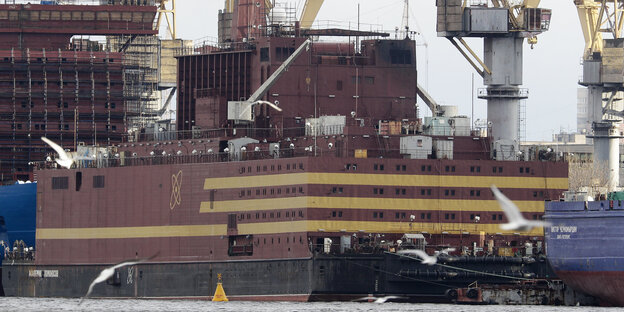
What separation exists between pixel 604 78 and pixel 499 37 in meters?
41.9

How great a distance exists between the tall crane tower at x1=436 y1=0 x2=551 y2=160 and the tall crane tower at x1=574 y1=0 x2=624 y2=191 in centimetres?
3952

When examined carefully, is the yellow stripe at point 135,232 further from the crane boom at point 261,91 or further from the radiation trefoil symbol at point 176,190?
the crane boom at point 261,91

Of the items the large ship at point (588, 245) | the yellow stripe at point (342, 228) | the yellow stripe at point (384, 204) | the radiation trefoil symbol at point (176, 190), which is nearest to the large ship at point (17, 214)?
the radiation trefoil symbol at point (176, 190)

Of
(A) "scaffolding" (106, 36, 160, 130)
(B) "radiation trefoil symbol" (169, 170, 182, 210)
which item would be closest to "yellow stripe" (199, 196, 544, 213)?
(B) "radiation trefoil symbol" (169, 170, 182, 210)

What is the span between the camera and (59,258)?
4648 inches

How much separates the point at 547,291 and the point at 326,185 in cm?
1265

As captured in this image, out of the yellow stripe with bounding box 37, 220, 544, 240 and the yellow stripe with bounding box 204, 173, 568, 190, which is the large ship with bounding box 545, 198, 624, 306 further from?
the yellow stripe with bounding box 37, 220, 544, 240

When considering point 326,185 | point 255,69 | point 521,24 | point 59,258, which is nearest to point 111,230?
point 59,258

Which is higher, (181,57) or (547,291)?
(181,57)

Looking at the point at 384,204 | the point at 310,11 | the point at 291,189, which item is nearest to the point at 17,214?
the point at 310,11

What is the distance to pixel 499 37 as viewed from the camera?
12000 centimetres

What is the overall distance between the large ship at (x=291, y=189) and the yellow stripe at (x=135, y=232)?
0.09 metres

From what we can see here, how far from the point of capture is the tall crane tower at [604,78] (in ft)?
524

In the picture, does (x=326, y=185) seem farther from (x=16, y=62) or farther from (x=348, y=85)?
(x=16, y=62)
